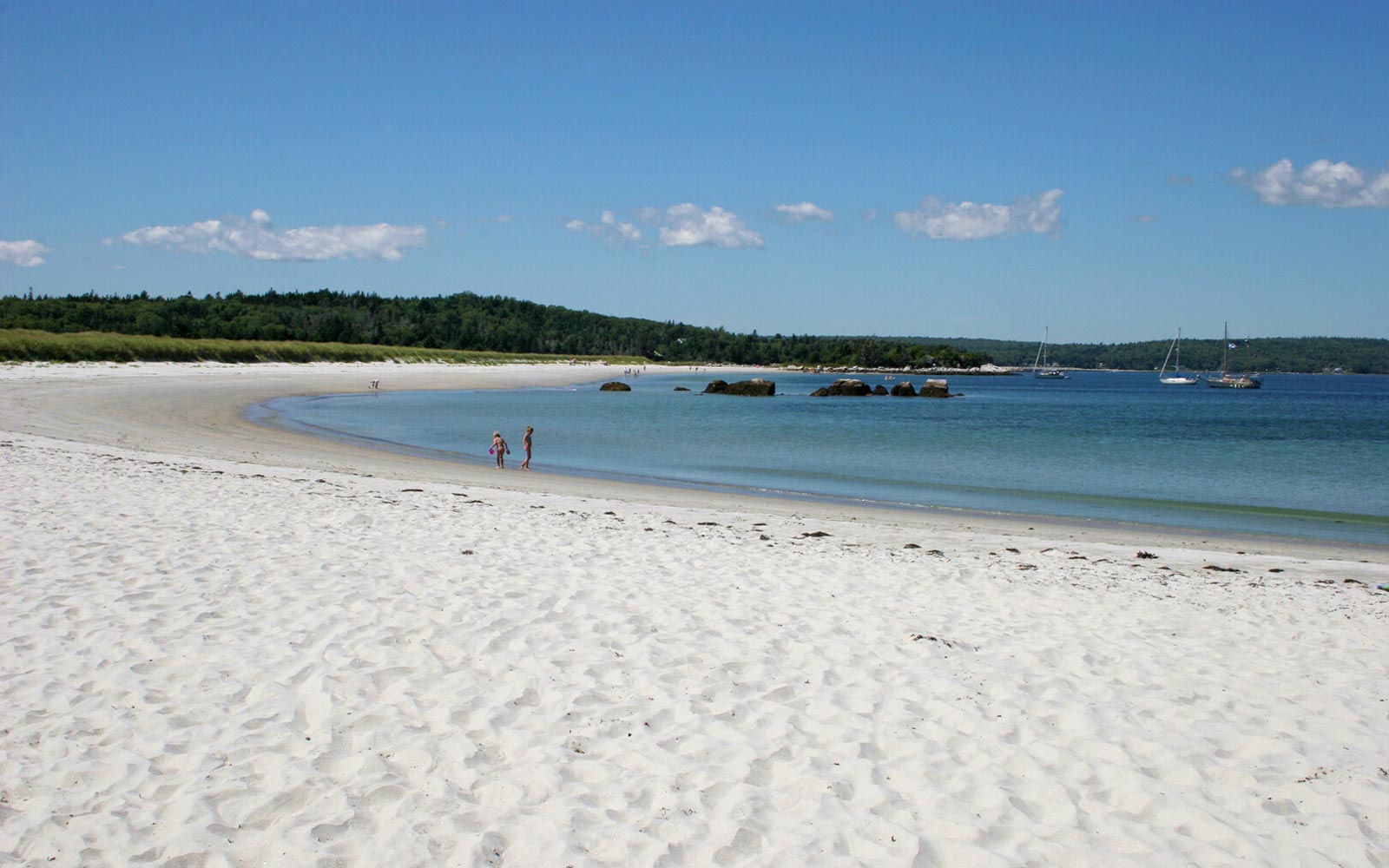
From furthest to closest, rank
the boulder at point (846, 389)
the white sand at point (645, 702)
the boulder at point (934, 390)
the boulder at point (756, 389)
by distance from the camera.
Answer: the boulder at point (934, 390), the boulder at point (846, 389), the boulder at point (756, 389), the white sand at point (645, 702)

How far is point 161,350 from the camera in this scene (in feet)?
214

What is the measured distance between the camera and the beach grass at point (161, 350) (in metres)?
54.8

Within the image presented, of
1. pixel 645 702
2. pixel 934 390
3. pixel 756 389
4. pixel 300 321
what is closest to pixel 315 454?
pixel 645 702

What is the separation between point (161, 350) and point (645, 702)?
235 feet

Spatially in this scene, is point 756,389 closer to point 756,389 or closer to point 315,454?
point 756,389

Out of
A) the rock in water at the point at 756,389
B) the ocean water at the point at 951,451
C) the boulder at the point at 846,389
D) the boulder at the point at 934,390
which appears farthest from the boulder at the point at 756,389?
the boulder at the point at 934,390

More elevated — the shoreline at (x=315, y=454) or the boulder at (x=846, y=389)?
the boulder at (x=846, y=389)

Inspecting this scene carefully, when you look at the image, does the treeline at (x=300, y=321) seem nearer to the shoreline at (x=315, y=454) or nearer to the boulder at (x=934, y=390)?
the shoreline at (x=315, y=454)

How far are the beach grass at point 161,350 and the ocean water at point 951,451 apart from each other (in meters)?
18.1

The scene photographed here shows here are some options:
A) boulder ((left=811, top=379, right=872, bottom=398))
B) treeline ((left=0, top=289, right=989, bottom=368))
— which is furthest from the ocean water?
treeline ((left=0, top=289, right=989, bottom=368))

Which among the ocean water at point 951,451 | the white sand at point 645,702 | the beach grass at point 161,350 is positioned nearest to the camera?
the white sand at point 645,702

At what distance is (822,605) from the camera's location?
7805 mm

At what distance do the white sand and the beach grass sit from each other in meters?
54.7

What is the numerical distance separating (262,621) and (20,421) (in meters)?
23.3
